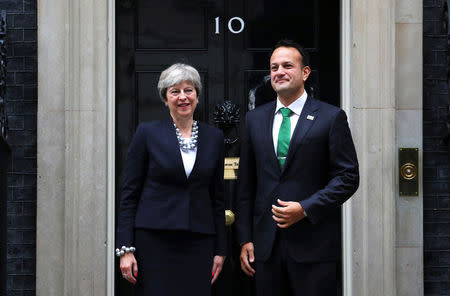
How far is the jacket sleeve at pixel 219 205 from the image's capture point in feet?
14.0

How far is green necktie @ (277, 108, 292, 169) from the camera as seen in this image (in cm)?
400

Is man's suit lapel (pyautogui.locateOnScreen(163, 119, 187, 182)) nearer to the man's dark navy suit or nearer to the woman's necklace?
the woman's necklace

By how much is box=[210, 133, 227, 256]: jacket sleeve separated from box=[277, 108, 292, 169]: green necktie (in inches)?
16.0

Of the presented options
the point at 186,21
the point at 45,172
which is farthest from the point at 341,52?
the point at 45,172

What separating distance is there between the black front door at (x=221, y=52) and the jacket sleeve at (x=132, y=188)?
154 cm

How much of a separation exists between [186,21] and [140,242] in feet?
7.25

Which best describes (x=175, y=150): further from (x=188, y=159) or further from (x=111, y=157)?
(x=111, y=157)

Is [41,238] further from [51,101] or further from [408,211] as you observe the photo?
[408,211]

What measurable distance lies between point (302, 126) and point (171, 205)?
81 cm

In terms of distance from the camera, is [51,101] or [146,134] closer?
[146,134]

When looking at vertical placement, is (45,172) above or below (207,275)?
above

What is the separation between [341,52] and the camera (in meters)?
5.71

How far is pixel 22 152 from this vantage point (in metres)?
5.54

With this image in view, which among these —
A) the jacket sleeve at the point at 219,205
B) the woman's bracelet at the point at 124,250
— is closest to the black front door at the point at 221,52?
the jacket sleeve at the point at 219,205
